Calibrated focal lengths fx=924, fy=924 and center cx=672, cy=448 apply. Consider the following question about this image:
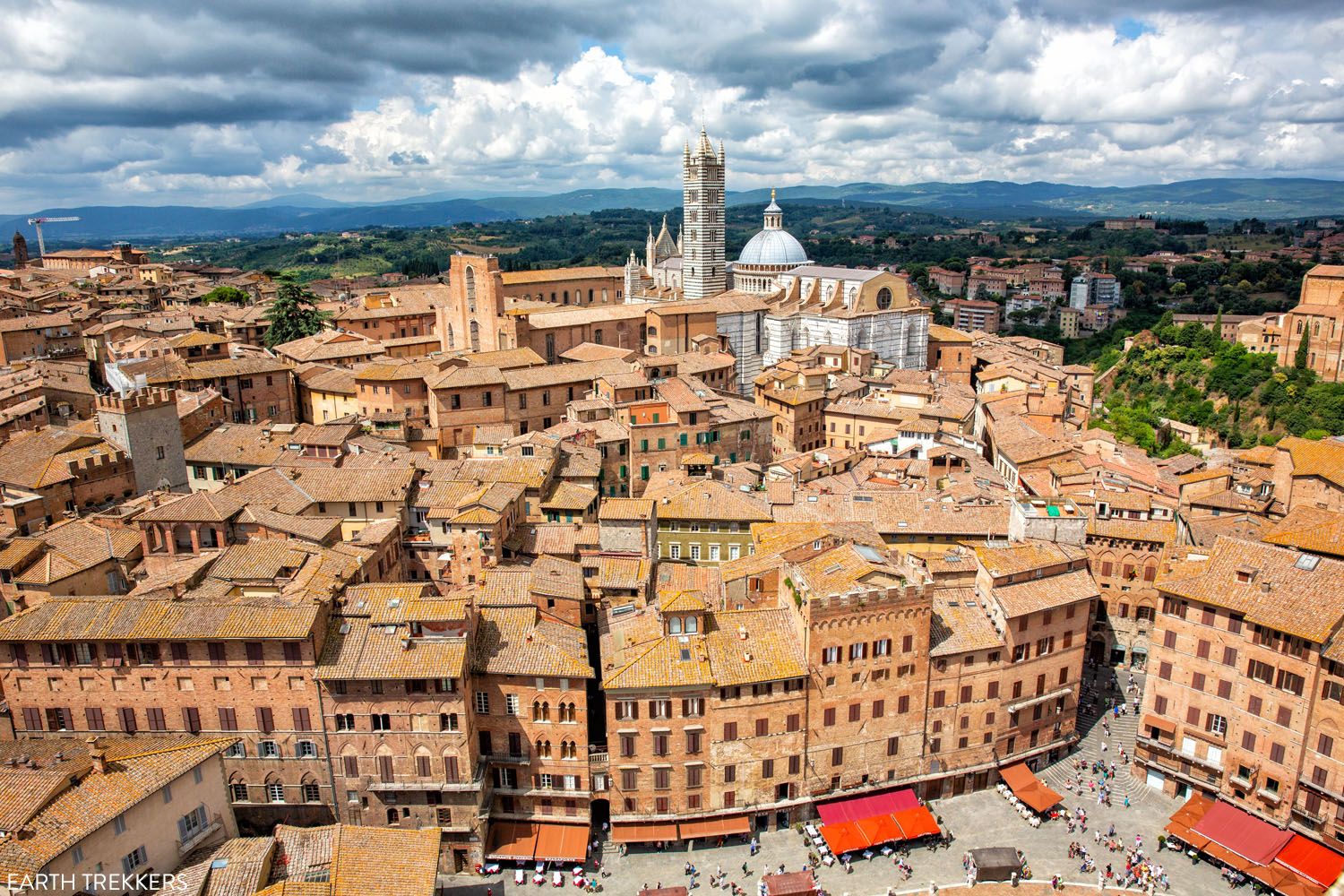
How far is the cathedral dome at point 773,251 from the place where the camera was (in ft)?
415

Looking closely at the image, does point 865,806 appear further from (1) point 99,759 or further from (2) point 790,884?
(1) point 99,759

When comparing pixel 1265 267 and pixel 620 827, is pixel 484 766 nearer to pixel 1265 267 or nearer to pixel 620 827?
pixel 620 827

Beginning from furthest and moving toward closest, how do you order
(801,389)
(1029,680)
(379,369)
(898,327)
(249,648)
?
(898,327) → (801,389) → (379,369) → (1029,680) → (249,648)

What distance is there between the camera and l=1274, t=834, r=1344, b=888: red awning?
139ft

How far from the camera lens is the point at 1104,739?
55469 millimetres

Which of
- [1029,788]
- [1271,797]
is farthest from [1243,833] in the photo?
[1029,788]

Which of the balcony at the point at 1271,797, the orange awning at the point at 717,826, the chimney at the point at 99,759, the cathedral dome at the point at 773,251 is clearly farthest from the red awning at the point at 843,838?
the cathedral dome at the point at 773,251

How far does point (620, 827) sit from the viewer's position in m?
45.9

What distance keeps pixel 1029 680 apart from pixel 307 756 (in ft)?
123

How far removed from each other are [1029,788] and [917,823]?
731 cm

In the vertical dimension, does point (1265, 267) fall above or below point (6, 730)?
above

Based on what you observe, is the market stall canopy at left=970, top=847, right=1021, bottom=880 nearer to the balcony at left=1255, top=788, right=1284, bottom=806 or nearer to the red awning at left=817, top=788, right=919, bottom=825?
the red awning at left=817, top=788, right=919, bottom=825

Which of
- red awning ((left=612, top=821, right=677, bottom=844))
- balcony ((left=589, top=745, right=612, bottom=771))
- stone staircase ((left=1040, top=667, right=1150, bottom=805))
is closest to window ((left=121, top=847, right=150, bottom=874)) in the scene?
balcony ((left=589, top=745, right=612, bottom=771))

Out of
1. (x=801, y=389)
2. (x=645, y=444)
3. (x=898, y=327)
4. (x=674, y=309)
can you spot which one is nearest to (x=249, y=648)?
(x=645, y=444)
